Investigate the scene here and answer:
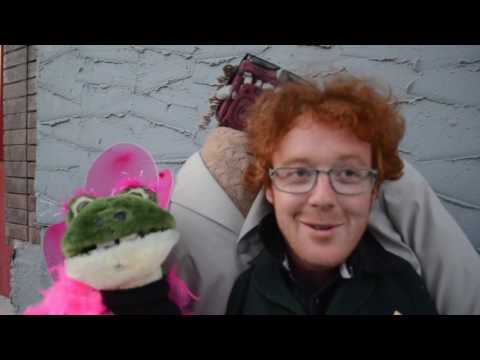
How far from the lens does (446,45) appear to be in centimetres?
153

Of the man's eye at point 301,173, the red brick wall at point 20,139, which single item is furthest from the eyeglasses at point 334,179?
the red brick wall at point 20,139

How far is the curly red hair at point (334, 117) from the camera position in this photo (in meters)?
1.18

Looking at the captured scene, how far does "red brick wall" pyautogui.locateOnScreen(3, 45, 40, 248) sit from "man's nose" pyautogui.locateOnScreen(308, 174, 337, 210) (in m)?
1.86

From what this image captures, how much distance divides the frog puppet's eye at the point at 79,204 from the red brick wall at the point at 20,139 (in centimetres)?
137

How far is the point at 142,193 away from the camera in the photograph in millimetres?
1257

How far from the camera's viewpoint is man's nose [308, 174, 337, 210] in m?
1.12

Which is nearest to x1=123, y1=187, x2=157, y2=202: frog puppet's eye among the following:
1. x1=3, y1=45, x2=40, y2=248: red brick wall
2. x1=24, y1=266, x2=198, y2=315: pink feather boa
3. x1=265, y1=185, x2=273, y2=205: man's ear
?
x1=24, y1=266, x2=198, y2=315: pink feather boa

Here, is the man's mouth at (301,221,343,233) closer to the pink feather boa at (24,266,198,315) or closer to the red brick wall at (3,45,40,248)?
the pink feather boa at (24,266,198,315)

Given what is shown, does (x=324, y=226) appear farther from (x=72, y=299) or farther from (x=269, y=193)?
(x=72, y=299)

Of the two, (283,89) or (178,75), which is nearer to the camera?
(283,89)

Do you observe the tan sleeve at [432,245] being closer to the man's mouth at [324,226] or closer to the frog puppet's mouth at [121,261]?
the man's mouth at [324,226]
